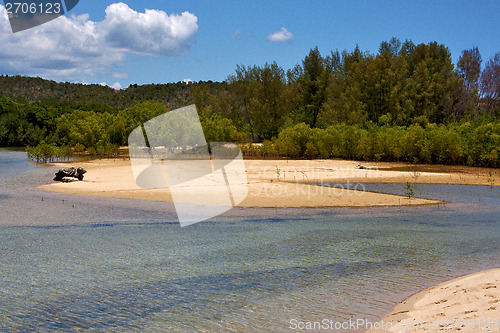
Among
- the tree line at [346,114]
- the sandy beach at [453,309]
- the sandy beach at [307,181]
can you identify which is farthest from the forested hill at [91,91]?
the sandy beach at [453,309]

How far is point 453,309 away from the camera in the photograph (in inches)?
217

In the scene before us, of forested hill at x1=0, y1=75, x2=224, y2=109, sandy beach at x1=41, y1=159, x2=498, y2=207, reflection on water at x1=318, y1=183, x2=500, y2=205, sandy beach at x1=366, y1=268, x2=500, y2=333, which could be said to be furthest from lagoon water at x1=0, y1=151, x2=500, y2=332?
forested hill at x1=0, y1=75, x2=224, y2=109

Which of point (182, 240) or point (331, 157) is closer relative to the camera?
point (182, 240)

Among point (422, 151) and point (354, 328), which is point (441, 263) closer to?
point (354, 328)

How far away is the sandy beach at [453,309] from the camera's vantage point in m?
4.85

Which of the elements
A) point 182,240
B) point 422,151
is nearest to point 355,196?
point 182,240

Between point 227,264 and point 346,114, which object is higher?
point 346,114

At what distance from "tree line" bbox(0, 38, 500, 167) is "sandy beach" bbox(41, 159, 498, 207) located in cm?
260

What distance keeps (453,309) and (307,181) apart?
16671 millimetres

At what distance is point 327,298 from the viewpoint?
691cm

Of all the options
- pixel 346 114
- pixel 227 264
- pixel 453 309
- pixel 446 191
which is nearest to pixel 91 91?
pixel 346 114

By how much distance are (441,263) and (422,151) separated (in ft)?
76.0

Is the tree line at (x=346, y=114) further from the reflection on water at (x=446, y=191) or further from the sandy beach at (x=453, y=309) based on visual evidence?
the sandy beach at (x=453, y=309)

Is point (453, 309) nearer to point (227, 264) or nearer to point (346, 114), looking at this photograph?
point (227, 264)
